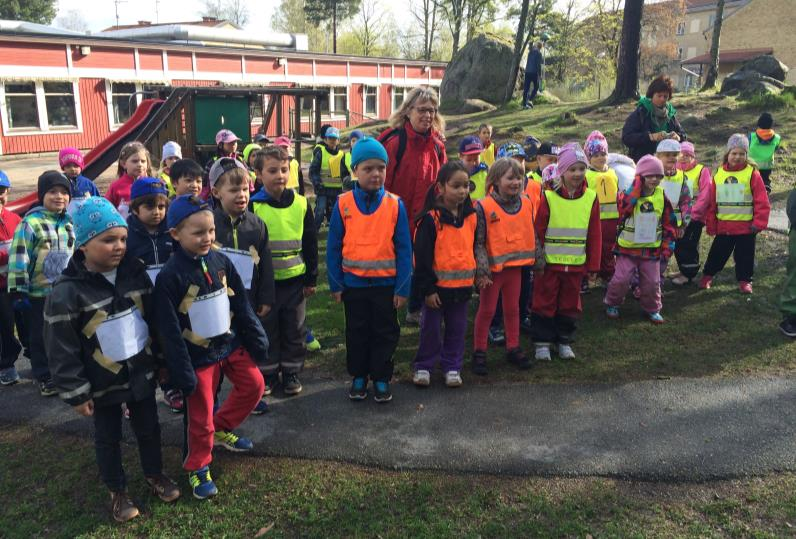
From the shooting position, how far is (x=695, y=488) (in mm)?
3463

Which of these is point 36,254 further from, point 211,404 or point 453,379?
point 453,379

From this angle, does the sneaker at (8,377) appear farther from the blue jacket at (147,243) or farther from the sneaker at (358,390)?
the sneaker at (358,390)

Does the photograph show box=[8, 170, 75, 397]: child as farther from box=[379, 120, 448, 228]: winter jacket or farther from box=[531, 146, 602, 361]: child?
box=[531, 146, 602, 361]: child

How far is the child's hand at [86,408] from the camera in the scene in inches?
115

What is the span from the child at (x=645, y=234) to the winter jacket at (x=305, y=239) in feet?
11.0

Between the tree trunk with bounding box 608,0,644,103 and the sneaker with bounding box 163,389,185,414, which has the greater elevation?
the tree trunk with bounding box 608,0,644,103

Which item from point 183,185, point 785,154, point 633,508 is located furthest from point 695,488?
point 785,154

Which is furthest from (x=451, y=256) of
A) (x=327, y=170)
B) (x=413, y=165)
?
(x=327, y=170)

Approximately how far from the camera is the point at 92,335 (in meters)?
3.01

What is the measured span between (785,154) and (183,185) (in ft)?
42.4

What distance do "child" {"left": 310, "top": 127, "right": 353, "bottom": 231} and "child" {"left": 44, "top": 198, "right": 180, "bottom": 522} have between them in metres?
6.68

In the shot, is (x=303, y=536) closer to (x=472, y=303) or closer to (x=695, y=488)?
(x=695, y=488)

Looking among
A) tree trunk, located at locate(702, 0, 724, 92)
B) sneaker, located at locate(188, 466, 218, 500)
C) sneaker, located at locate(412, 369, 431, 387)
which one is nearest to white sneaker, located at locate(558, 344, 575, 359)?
sneaker, located at locate(412, 369, 431, 387)

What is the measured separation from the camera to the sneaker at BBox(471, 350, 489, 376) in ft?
16.6
